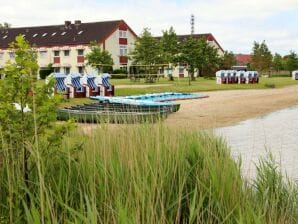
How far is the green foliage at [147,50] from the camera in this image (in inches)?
2029

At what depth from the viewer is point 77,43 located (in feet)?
237

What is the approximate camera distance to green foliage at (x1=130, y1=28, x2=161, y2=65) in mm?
51531

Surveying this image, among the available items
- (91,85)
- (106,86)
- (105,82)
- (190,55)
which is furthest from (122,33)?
(91,85)

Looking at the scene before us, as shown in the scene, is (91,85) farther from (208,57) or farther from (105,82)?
(208,57)

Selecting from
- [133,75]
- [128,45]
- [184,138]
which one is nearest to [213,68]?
[128,45]

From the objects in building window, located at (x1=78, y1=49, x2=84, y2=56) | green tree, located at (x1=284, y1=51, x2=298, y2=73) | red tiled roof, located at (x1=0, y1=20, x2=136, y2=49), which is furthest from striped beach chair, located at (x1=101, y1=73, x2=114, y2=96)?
green tree, located at (x1=284, y1=51, x2=298, y2=73)

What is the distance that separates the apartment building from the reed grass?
66529mm

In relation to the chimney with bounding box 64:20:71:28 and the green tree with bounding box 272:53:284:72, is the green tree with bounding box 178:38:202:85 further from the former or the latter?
the green tree with bounding box 272:53:284:72

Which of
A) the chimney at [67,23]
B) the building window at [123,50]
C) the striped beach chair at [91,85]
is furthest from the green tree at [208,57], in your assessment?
the striped beach chair at [91,85]

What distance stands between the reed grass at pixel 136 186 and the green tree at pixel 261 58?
79211mm

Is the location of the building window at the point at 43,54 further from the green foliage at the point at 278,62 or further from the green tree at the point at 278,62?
the green foliage at the point at 278,62

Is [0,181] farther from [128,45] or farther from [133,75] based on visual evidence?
[128,45]

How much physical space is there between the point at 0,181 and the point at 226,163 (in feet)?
6.46

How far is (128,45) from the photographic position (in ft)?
252
